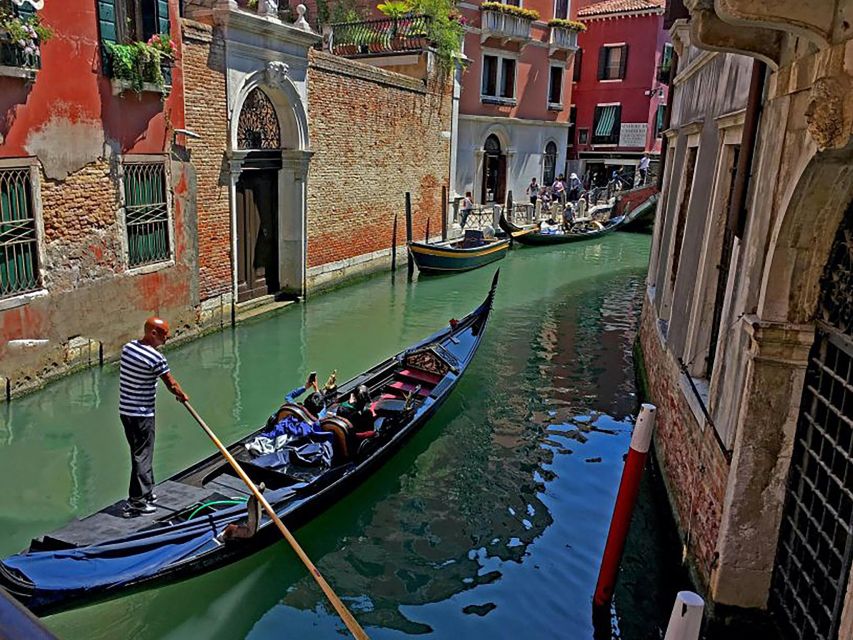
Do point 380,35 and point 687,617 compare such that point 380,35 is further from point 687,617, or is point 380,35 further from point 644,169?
point 687,617

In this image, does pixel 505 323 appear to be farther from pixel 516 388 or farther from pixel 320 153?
pixel 320 153

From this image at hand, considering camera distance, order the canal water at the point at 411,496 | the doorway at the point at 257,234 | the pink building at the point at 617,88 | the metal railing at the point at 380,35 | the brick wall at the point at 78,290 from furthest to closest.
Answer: the pink building at the point at 617,88
the metal railing at the point at 380,35
the doorway at the point at 257,234
the brick wall at the point at 78,290
the canal water at the point at 411,496

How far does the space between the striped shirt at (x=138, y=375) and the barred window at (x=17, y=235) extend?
2.69 metres

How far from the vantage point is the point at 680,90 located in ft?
23.5

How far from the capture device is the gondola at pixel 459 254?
12773 mm

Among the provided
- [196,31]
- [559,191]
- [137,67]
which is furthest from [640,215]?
[137,67]

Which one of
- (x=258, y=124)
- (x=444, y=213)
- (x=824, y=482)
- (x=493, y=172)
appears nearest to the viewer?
(x=824, y=482)

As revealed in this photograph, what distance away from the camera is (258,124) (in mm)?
9492

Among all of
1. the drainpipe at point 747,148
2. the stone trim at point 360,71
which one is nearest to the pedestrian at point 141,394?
the drainpipe at point 747,148

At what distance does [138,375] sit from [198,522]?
2.74ft

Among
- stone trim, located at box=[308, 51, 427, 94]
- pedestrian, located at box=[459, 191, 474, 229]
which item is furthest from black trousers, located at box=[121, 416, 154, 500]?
pedestrian, located at box=[459, 191, 474, 229]

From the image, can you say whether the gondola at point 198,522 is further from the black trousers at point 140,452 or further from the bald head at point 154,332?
the bald head at point 154,332

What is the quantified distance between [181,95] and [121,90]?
3.26 ft

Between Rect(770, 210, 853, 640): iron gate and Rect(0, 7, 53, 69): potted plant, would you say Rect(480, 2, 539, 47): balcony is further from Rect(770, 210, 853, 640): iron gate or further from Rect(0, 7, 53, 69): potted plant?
Rect(770, 210, 853, 640): iron gate
